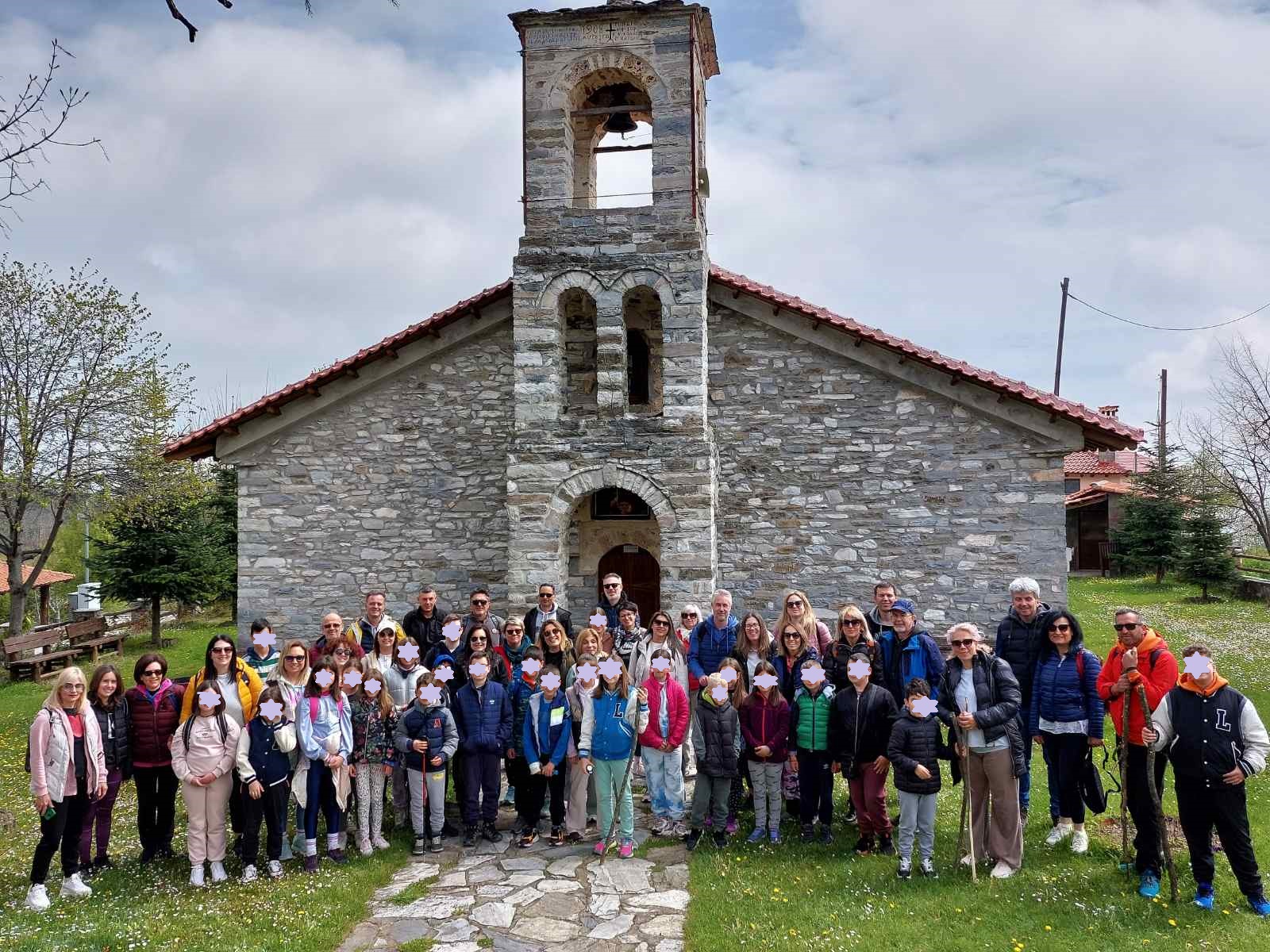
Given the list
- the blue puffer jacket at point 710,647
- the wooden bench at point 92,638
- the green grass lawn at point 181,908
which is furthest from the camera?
the wooden bench at point 92,638

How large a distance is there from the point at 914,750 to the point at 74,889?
5842 millimetres

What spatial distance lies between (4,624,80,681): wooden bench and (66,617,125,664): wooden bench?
0.17 meters

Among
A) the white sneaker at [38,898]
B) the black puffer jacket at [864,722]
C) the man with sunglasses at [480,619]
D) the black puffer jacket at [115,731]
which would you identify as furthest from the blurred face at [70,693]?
the black puffer jacket at [864,722]

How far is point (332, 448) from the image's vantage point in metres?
11.3

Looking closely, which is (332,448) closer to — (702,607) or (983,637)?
(702,607)

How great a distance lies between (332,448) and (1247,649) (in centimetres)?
1613

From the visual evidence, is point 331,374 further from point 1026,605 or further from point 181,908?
point 1026,605

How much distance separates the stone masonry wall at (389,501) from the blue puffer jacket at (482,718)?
15.7 ft

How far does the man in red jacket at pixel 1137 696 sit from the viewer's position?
17.7 feet

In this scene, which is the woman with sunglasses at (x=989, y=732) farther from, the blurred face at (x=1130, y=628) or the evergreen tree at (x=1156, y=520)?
the evergreen tree at (x=1156, y=520)

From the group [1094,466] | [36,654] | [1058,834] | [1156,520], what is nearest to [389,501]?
[1058,834]

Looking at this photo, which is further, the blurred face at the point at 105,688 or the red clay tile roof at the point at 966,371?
the red clay tile roof at the point at 966,371

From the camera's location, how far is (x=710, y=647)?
22.5 feet

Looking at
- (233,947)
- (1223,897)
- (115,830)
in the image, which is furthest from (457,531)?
(1223,897)
